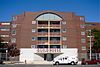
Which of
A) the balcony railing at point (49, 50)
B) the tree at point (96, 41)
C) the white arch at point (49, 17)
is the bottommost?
the balcony railing at point (49, 50)

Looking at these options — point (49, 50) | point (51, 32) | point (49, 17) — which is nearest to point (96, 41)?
point (51, 32)

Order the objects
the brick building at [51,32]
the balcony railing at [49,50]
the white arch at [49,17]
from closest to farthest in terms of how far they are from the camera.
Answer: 1. the balcony railing at [49,50]
2. the brick building at [51,32]
3. the white arch at [49,17]

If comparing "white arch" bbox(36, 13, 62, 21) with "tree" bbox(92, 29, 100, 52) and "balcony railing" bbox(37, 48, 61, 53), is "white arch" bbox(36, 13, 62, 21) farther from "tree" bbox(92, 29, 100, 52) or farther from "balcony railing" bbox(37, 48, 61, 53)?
"tree" bbox(92, 29, 100, 52)

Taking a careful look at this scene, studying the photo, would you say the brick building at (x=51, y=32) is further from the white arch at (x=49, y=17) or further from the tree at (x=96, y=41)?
the tree at (x=96, y=41)

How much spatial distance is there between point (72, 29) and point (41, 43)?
10032 millimetres

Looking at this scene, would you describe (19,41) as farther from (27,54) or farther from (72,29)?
(72,29)

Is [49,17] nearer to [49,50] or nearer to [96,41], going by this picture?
[49,50]

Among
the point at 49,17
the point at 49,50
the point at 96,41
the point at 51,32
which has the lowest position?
the point at 49,50

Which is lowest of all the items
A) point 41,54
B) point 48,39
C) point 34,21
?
point 41,54

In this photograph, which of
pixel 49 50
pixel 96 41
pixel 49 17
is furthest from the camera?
pixel 49 17

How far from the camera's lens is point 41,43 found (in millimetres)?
69812

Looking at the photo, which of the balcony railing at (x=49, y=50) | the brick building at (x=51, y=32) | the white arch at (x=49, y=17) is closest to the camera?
the balcony railing at (x=49, y=50)

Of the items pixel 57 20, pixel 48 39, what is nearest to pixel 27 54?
pixel 48 39

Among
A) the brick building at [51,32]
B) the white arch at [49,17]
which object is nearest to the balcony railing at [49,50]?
the brick building at [51,32]
